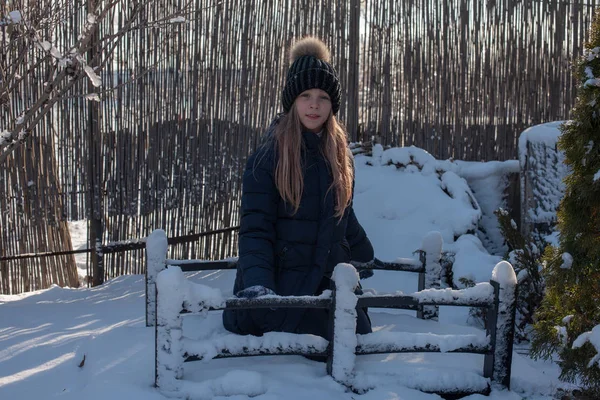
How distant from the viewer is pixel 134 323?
12.1ft

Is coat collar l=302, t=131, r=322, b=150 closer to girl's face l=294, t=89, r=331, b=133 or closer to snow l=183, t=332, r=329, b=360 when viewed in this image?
girl's face l=294, t=89, r=331, b=133

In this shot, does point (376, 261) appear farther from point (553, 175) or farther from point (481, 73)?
point (481, 73)

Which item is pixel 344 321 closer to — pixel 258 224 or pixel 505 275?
pixel 258 224

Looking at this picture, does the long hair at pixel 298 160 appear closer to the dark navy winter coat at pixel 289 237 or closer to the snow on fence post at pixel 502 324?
the dark navy winter coat at pixel 289 237

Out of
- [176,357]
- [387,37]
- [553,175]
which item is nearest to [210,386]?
[176,357]

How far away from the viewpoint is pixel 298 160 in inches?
125

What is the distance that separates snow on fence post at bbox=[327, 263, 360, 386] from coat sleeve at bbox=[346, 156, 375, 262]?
77 cm

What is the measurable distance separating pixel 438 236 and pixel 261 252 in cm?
114

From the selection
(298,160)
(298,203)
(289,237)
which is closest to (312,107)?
(298,160)

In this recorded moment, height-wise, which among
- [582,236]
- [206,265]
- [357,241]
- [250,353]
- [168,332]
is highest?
[582,236]

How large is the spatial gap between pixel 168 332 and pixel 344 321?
0.70 metres

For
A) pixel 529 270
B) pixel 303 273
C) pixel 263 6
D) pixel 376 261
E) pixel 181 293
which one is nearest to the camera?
pixel 181 293

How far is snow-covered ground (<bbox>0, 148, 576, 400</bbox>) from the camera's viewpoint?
2.72 meters

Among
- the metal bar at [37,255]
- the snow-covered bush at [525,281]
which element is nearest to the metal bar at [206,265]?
the snow-covered bush at [525,281]
